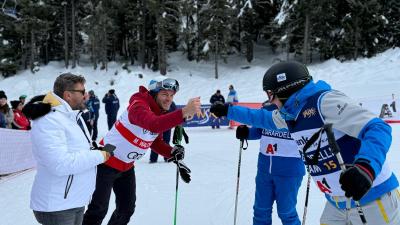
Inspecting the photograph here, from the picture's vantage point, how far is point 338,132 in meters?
2.68

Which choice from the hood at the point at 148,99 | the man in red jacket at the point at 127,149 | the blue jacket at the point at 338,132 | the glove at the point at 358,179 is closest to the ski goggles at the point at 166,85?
the man in red jacket at the point at 127,149

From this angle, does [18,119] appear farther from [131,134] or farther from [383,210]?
[383,210]

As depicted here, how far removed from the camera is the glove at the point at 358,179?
2.25 m

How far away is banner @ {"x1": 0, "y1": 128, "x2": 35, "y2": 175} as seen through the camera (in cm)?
842

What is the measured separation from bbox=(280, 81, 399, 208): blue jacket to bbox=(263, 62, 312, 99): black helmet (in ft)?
0.19

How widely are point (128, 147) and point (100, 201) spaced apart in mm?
568

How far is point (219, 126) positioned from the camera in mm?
18203

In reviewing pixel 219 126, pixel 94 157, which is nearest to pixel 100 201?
pixel 94 157

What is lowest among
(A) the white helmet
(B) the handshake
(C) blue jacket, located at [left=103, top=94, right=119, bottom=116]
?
(C) blue jacket, located at [left=103, top=94, right=119, bottom=116]

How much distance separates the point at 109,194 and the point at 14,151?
5777 millimetres

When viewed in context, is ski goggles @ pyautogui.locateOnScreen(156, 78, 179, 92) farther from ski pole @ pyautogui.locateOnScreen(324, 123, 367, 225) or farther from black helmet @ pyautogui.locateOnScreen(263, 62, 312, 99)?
ski pole @ pyautogui.locateOnScreen(324, 123, 367, 225)

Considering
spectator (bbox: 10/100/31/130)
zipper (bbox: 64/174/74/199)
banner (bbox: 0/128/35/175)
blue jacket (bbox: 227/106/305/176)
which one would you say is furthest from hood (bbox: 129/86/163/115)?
spectator (bbox: 10/100/31/130)

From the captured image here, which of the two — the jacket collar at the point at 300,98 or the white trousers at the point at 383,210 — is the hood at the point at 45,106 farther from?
the white trousers at the point at 383,210

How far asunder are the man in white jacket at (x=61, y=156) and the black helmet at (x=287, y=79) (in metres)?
1.35
